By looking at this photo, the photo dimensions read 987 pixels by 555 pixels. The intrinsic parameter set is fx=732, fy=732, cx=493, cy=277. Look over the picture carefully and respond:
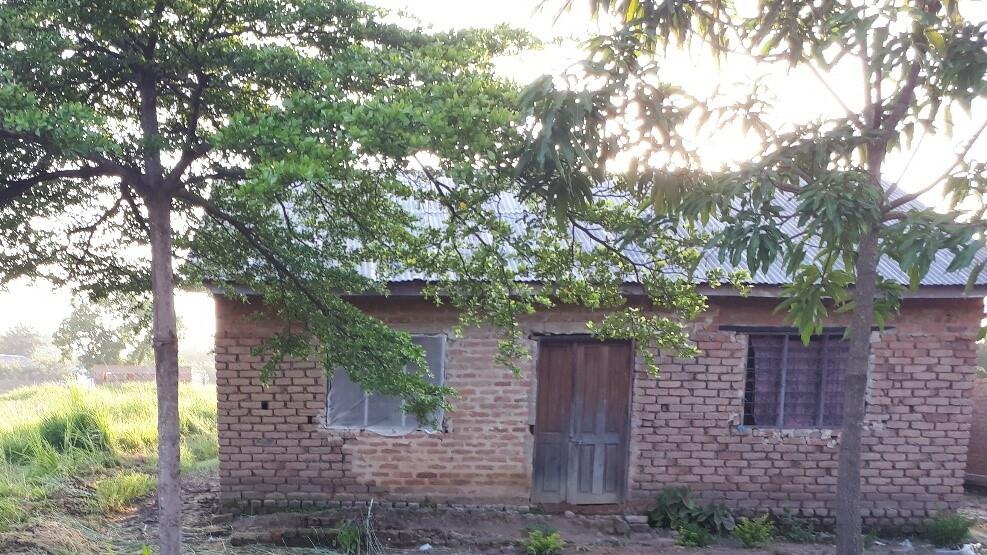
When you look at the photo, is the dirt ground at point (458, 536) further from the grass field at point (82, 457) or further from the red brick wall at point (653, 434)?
the grass field at point (82, 457)

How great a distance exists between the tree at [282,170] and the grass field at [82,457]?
106 inches

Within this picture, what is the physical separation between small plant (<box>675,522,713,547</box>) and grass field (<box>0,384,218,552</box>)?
5686 millimetres

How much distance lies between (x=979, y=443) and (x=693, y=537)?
6.31m

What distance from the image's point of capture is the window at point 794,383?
786 cm

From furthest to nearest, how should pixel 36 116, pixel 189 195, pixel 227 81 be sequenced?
pixel 189 195
pixel 227 81
pixel 36 116

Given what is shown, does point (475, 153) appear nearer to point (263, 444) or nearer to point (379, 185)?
point (379, 185)

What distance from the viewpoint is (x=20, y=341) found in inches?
2051

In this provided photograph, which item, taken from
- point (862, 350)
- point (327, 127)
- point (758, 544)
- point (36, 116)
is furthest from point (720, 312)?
point (36, 116)

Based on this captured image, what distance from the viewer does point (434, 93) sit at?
405 cm

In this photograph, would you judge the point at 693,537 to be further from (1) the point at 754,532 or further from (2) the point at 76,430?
(2) the point at 76,430

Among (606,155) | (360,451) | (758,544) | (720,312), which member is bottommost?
(758,544)

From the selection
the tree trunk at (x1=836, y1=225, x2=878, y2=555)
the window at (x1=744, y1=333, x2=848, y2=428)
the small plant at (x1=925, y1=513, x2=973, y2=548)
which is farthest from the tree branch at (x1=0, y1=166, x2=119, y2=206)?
the small plant at (x1=925, y1=513, x2=973, y2=548)

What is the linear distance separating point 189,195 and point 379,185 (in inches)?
60.1

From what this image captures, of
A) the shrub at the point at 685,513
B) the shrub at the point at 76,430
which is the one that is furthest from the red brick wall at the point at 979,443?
the shrub at the point at 76,430
